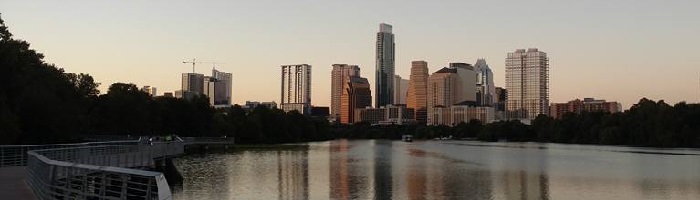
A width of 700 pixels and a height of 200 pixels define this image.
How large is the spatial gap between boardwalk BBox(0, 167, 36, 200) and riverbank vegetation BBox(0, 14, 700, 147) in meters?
24.5

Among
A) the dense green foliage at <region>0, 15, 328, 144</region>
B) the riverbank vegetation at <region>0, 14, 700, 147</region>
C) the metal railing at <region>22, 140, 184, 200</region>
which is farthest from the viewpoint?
the riverbank vegetation at <region>0, 14, 700, 147</region>

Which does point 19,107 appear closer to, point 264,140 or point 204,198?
point 204,198

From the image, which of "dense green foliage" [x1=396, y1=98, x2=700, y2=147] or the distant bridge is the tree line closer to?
"dense green foliage" [x1=396, y1=98, x2=700, y2=147]

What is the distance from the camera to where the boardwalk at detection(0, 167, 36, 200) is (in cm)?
1927

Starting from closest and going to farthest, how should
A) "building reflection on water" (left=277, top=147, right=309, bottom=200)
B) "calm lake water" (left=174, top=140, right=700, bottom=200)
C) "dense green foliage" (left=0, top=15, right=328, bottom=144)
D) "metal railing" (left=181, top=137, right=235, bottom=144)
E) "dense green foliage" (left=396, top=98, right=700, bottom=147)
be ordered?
"building reflection on water" (left=277, top=147, right=309, bottom=200) < "calm lake water" (left=174, top=140, right=700, bottom=200) < "dense green foliage" (left=0, top=15, right=328, bottom=144) < "metal railing" (left=181, top=137, right=235, bottom=144) < "dense green foliage" (left=396, top=98, right=700, bottom=147)

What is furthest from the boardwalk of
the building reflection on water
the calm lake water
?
the building reflection on water

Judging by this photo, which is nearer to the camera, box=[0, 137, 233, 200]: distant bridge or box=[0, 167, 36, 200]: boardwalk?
box=[0, 137, 233, 200]: distant bridge

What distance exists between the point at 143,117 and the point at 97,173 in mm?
88524

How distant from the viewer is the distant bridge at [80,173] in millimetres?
12117

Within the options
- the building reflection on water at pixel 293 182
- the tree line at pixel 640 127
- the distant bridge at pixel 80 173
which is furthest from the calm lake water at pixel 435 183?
the tree line at pixel 640 127

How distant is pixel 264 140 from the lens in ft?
563

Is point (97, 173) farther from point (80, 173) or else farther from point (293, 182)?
point (293, 182)

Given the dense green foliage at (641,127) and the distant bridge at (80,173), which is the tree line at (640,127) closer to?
the dense green foliage at (641,127)

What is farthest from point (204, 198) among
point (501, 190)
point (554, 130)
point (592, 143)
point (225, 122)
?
point (554, 130)
